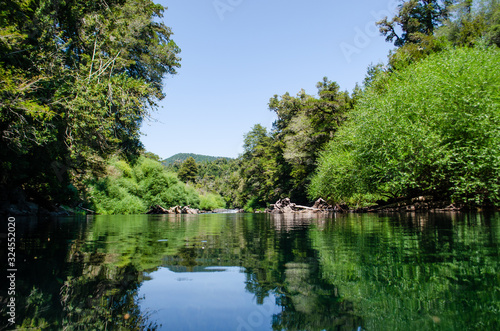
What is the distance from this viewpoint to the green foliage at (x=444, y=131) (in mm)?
13906

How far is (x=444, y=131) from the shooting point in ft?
51.2

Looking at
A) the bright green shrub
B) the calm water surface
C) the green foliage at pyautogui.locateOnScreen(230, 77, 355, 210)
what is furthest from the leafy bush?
the calm water surface


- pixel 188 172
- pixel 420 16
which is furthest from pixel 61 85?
pixel 188 172

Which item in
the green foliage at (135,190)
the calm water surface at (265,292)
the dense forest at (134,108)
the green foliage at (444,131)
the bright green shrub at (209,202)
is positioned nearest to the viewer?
the calm water surface at (265,292)

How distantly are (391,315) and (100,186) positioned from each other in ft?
127

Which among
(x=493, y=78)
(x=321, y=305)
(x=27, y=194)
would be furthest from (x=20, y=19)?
(x=493, y=78)

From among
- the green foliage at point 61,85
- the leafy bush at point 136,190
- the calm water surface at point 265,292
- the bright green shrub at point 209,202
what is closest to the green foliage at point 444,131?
the calm water surface at point 265,292

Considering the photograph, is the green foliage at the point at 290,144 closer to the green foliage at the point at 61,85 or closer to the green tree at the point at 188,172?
the green foliage at the point at 61,85

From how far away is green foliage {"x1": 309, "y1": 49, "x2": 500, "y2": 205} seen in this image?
45.6ft

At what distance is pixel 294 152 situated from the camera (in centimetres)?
4116

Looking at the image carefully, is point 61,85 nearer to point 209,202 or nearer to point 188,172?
point 209,202

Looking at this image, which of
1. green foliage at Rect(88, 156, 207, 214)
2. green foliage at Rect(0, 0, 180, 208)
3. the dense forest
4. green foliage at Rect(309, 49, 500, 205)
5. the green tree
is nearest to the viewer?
green foliage at Rect(0, 0, 180, 208)

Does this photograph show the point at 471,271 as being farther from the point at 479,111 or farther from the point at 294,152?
the point at 294,152

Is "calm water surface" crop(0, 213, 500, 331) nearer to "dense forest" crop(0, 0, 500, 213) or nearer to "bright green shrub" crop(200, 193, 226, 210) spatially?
"dense forest" crop(0, 0, 500, 213)
